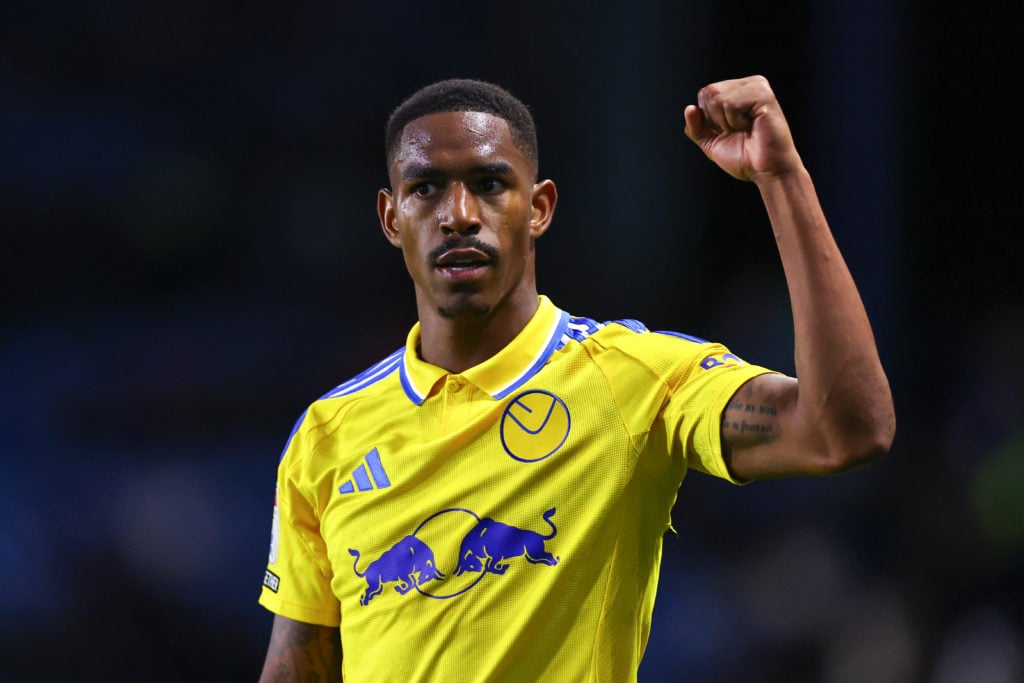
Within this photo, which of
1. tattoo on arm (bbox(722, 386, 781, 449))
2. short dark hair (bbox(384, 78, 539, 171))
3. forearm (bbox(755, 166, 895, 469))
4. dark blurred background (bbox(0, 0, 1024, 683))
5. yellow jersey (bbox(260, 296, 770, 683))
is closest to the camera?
forearm (bbox(755, 166, 895, 469))

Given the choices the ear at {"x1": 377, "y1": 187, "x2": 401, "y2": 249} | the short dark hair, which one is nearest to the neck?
the ear at {"x1": 377, "y1": 187, "x2": 401, "y2": 249}

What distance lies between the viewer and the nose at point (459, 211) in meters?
2.15

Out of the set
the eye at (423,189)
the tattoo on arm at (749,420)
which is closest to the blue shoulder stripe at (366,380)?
the eye at (423,189)

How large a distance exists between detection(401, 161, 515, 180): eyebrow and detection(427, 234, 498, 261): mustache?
0.15m

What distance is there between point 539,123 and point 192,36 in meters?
1.43

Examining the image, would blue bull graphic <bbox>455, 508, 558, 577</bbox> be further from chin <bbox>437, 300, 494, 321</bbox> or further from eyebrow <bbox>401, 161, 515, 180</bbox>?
eyebrow <bbox>401, 161, 515, 180</bbox>

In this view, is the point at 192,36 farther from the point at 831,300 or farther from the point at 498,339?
the point at 831,300

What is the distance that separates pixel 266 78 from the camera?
444cm

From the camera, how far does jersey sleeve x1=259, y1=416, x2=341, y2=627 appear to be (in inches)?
91.6

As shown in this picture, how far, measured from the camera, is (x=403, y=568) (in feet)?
6.81

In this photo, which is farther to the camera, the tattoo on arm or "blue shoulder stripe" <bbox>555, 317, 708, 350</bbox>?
"blue shoulder stripe" <bbox>555, 317, 708, 350</bbox>

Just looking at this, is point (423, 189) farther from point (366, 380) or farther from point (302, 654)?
point (302, 654)

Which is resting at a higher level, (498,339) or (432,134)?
(432,134)

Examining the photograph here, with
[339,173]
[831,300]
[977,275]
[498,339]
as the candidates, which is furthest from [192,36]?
[831,300]
